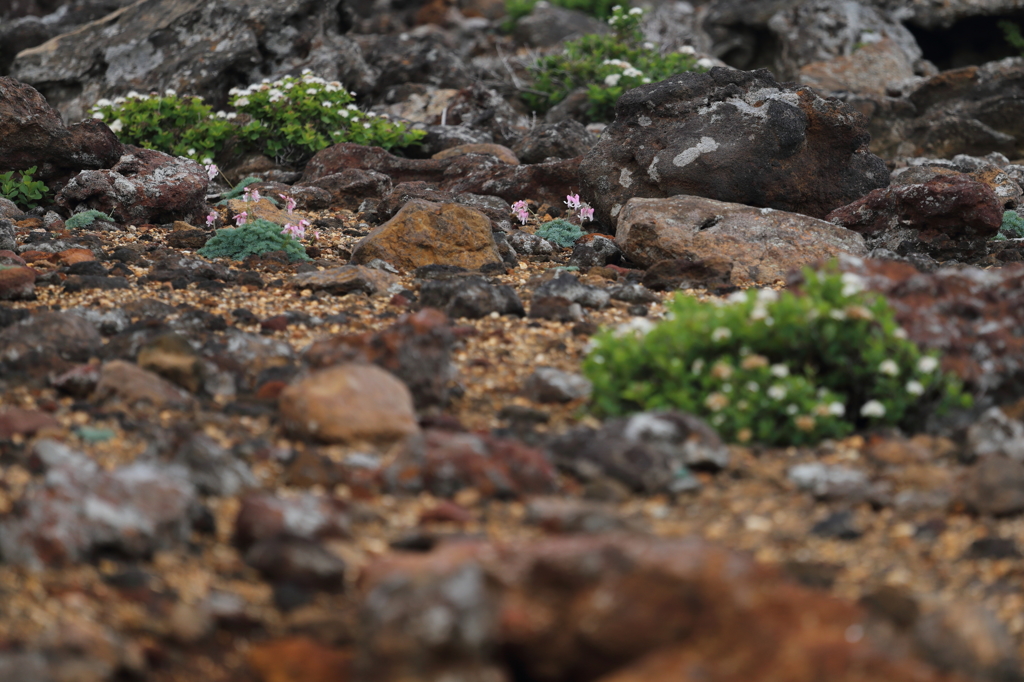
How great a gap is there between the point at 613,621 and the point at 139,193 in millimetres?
7095

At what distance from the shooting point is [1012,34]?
18469mm

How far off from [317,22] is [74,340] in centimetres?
981

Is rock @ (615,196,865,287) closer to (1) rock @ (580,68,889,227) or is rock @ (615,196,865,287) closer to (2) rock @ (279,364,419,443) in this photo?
(1) rock @ (580,68,889,227)

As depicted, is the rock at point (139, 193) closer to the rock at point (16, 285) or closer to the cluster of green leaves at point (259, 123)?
the cluster of green leaves at point (259, 123)

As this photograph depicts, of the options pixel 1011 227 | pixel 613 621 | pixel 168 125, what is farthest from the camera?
pixel 168 125

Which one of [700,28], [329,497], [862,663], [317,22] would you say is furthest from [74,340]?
[700,28]

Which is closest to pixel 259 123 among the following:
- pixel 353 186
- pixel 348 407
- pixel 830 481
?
pixel 353 186

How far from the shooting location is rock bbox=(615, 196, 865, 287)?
7301 mm

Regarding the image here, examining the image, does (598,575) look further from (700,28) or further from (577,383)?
(700,28)

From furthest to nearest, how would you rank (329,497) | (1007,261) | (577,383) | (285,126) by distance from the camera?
(285,126), (1007,261), (577,383), (329,497)

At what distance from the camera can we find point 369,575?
2.82m

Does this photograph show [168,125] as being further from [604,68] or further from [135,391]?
[135,391]

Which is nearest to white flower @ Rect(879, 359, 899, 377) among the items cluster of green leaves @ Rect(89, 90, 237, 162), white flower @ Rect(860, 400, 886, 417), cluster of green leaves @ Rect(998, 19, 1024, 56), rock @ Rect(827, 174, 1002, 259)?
white flower @ Rect(860, 400, 886, 417)

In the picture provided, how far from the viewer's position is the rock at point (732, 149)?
818 centimetres
